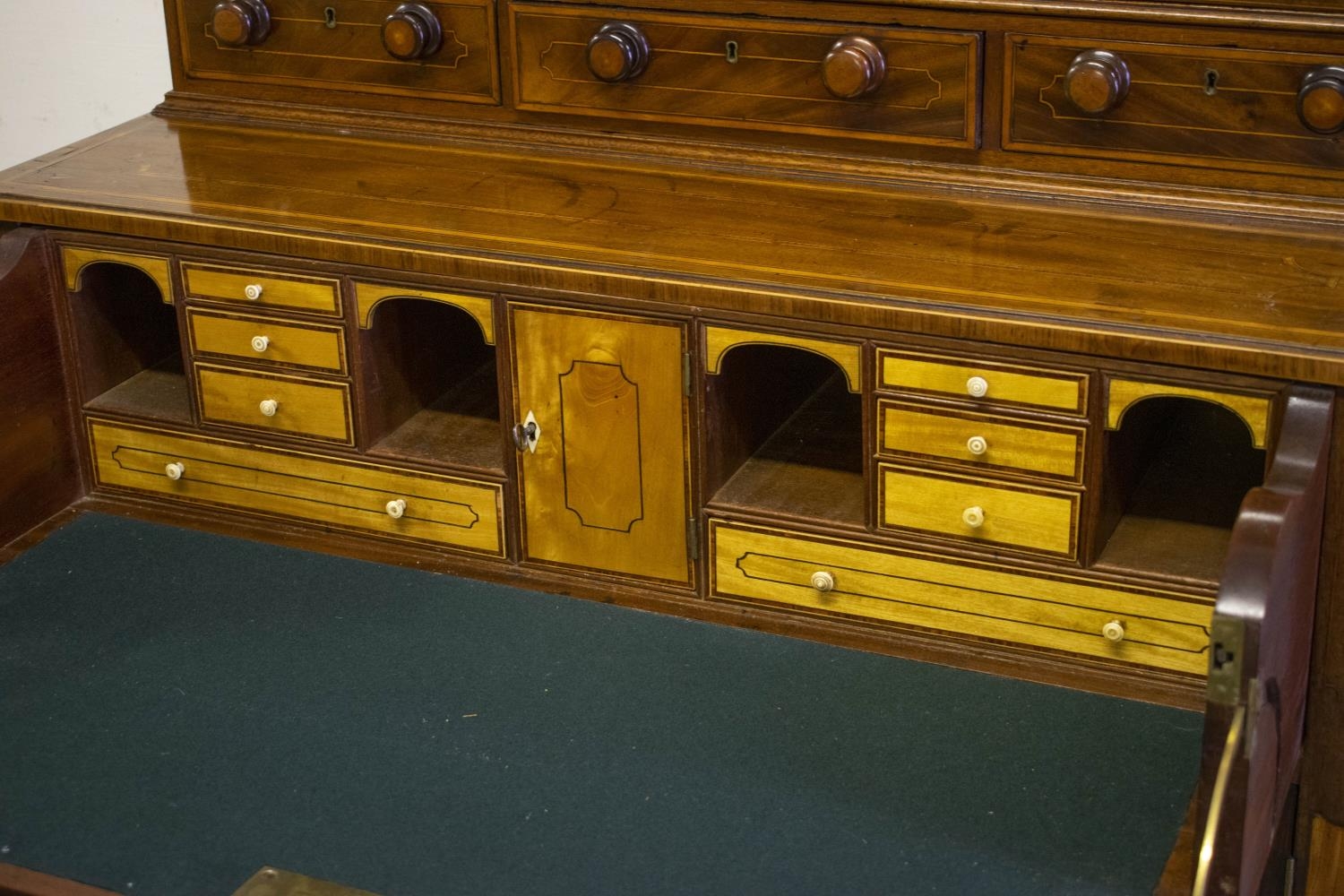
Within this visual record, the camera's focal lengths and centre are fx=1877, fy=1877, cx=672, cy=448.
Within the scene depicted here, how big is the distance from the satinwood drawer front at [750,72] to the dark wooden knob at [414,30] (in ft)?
0.47

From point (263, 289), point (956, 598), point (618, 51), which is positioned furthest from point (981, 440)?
point (263, 289)

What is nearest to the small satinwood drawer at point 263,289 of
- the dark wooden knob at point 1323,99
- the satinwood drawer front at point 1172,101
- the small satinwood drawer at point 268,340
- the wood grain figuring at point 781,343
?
the small satinwood drawer at point 268,340

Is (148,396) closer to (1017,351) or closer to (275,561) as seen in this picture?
(275,561)

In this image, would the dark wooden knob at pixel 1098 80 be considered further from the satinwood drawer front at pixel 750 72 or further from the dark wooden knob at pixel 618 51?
the dark wooden knob at pixel 618 51

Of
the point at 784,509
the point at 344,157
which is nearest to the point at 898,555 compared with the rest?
the point at 784,509

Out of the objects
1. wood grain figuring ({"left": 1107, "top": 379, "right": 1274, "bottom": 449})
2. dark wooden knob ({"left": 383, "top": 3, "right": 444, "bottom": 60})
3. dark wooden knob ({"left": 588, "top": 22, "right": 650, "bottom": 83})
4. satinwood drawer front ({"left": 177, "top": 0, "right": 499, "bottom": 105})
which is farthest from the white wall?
wood grain figuring ({"left": 1107, "top": 379, "right": 1274, "bottom": 449})

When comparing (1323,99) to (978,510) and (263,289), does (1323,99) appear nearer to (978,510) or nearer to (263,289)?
(978,510)

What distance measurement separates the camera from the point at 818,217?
2656 millimetres

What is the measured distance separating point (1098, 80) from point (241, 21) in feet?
4.64

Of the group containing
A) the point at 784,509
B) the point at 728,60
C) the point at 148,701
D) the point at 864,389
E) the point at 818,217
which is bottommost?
the point at 148,701

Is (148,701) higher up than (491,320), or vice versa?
(491,320)

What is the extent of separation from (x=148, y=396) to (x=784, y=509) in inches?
44.2

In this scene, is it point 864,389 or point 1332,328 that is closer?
point 1332,328

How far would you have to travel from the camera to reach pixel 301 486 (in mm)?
2918
